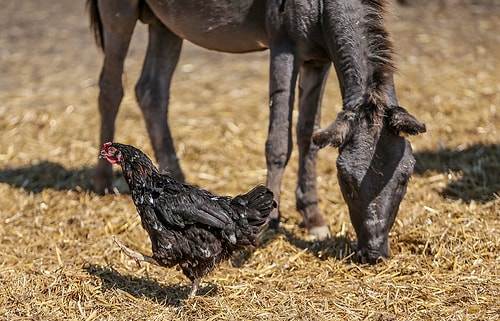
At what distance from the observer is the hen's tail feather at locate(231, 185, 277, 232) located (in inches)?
191

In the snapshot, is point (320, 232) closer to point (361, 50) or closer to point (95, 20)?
point (361, 50)

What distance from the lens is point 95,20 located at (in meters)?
7.49

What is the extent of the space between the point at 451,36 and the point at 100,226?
7.31 metres

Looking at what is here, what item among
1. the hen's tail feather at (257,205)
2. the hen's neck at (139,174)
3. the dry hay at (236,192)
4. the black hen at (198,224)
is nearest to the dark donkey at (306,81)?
the dry hay at (236,192)

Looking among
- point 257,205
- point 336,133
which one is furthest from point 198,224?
point 336,133

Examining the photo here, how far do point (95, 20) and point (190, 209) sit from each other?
3250 millimetres

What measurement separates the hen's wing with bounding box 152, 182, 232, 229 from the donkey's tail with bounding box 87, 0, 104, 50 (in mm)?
3040

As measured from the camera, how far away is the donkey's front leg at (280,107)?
5.91 m

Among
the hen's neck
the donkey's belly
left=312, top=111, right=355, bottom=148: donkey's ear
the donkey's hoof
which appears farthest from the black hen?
the donkey's belly

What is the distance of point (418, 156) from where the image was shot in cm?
809

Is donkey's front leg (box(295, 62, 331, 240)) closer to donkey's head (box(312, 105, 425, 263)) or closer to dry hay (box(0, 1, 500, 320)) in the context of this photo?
dry hay (box(0, 1, 500, 320))

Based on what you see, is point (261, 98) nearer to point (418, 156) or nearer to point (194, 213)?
point (418, 156)

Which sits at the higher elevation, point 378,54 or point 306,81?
point 378,54

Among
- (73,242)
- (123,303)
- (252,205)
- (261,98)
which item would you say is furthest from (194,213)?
(261,98)
